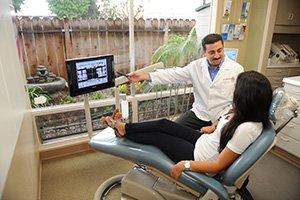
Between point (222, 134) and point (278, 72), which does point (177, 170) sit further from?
point (278, 72)

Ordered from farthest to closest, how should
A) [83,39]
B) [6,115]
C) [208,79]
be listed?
[83,39] → [208,79] → [6,115]

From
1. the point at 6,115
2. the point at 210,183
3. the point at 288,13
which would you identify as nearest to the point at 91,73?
the point at 6,115

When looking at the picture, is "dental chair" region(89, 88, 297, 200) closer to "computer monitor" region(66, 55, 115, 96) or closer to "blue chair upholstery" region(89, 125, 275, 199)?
"blue chair upholstery" region(89, 125, 275, 199)

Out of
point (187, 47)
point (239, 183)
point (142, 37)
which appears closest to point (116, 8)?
point (142, 37)

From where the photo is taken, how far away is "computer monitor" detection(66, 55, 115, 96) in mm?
1539

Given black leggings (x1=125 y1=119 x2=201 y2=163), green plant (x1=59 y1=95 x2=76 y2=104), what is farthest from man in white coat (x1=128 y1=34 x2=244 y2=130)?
green plant (x1=59 y1=95 x2=76 y2=104)

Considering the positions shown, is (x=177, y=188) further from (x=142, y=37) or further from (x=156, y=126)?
(x=142, y=37)

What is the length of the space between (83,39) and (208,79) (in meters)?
1.26

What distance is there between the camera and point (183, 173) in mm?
1236

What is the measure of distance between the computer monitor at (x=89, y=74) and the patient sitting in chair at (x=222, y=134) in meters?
0.34

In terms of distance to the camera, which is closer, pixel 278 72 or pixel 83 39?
pixel 83 39

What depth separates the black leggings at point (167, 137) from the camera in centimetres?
141

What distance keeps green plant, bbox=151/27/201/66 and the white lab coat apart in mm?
546

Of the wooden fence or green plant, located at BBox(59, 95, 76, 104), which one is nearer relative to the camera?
the wooden fence
